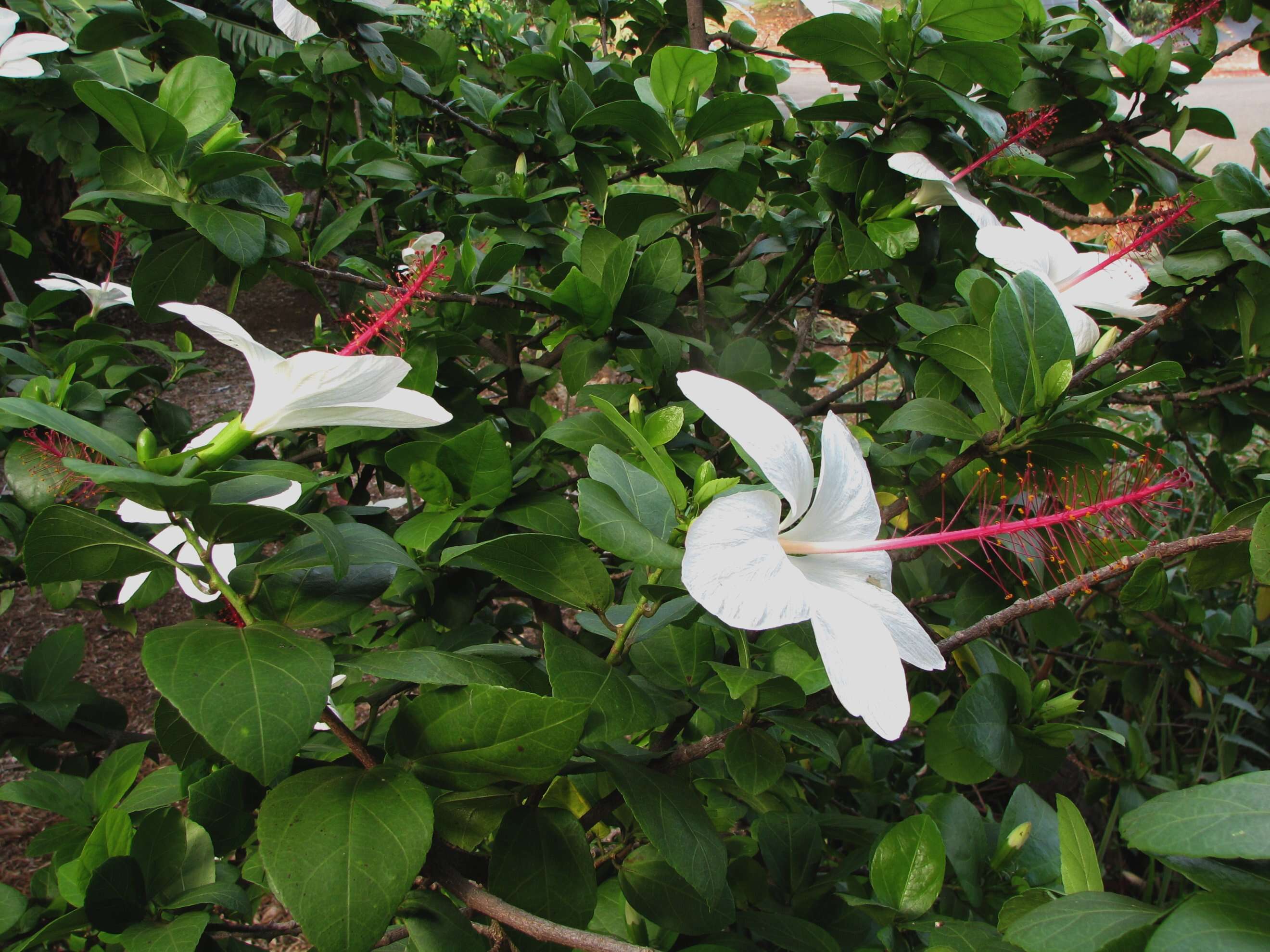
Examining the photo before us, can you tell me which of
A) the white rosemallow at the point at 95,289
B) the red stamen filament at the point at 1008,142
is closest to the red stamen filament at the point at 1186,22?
the red stamen filament at the point at 1008,142

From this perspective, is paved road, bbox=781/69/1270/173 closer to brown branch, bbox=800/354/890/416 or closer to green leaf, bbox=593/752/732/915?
brown branch, bbox=800/354/890/416

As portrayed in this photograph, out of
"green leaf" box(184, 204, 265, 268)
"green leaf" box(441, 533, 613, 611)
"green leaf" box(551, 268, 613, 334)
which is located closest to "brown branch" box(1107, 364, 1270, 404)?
"green leaf" box(551, 268, 613, 334)

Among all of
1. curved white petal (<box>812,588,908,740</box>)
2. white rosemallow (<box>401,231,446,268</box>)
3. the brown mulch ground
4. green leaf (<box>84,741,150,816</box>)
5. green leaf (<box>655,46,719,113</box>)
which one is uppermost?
green leaf (<box>655,46,719,113</box>)

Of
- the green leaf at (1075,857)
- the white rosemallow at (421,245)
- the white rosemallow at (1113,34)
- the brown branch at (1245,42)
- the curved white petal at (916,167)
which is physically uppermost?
the brown branch at (1245,42)

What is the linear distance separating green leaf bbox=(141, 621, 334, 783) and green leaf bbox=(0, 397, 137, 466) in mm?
136

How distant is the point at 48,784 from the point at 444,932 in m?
0.74

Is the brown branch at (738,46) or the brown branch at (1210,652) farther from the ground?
the brown branch at (738,46)

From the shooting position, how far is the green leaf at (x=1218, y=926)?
0.49 meters

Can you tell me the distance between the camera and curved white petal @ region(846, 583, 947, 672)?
68 cm

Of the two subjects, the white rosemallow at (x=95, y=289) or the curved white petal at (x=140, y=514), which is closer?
the curved white petal at (x=140, y=514)

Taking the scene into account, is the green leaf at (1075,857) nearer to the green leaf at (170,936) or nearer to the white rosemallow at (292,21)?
the green leaf at (170,936)

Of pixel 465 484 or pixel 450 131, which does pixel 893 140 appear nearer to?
pixel 465 484

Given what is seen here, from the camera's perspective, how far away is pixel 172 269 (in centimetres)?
108

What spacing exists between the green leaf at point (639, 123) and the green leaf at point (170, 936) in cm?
109
